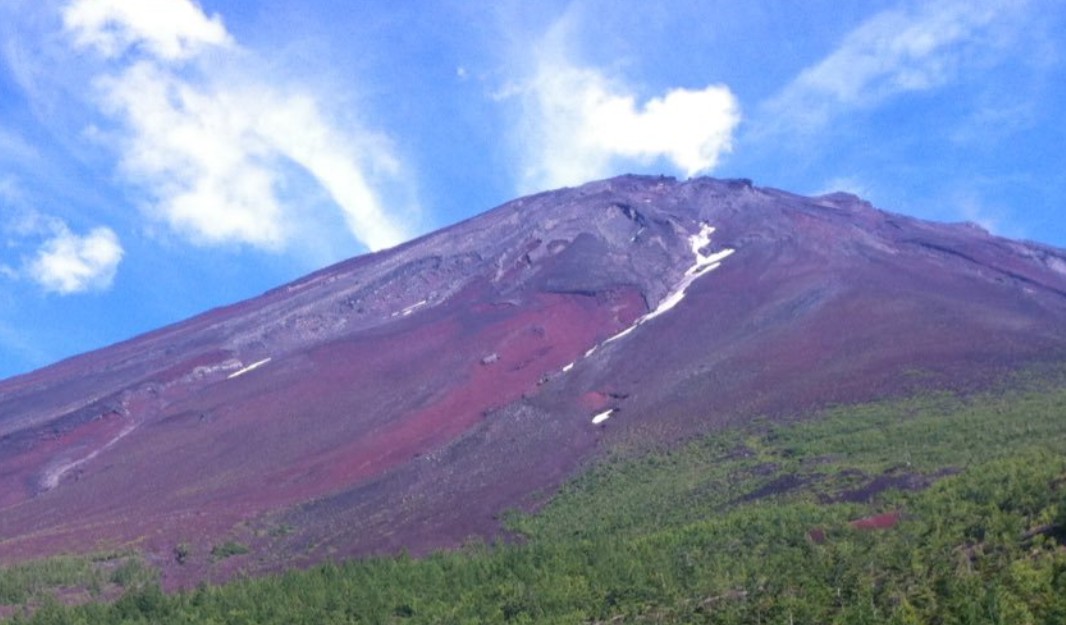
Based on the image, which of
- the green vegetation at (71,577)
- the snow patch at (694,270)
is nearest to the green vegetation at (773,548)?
the green vegetation at (71,577)

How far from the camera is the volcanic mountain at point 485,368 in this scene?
3344 cm

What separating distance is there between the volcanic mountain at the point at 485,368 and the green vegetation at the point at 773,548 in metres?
3.59

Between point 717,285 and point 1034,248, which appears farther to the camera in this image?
point 1034,248

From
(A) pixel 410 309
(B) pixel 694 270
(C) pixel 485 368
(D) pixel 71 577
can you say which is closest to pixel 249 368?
(A) pixel 410 309

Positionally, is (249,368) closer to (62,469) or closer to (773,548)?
(62,469)

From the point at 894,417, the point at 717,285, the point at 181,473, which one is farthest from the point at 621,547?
the point at 717,285

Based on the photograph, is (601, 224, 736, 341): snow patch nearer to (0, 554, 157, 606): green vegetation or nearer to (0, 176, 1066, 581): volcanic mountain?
(0, 176, 1066, 581): volcanic mountain

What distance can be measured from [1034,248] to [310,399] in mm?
40780

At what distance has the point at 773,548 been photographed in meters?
20.8

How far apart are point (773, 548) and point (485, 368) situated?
77.7ft

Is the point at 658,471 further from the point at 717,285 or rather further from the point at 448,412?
the point at 717,285

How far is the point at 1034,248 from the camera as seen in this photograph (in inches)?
2386

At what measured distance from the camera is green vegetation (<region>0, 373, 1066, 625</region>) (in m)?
16.1

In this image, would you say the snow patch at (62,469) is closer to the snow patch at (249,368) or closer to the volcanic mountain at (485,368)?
the volcanic mountain at (485,368)
